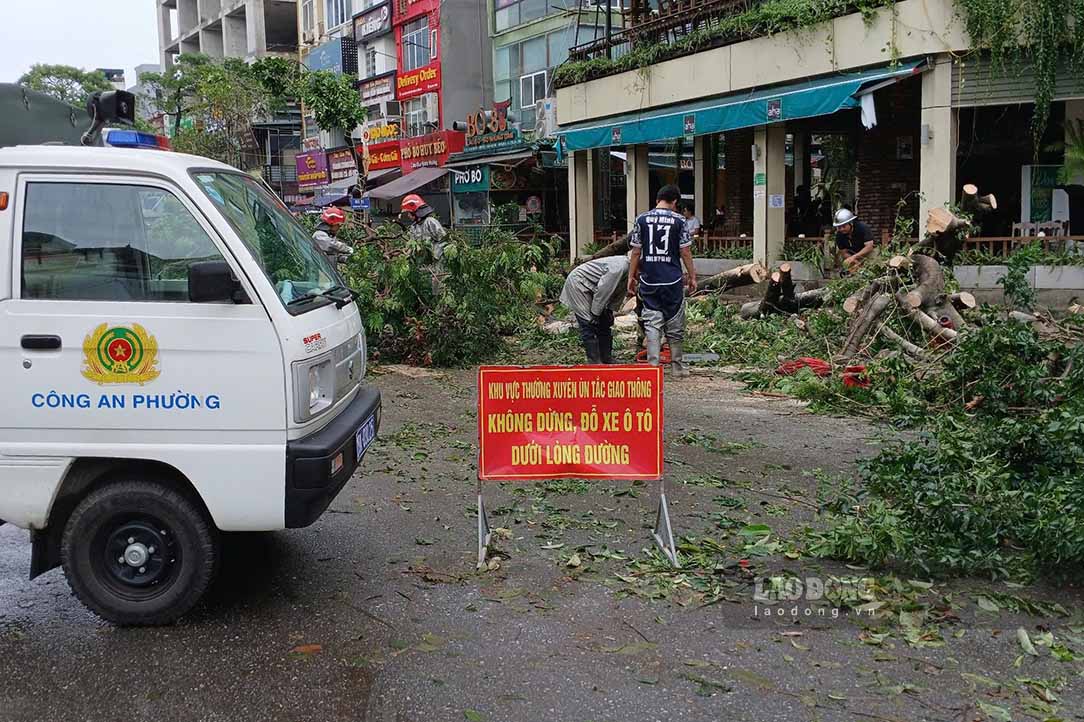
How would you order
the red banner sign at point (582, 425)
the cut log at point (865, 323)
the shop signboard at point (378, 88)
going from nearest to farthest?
the red banner sign at point (582, 425)
the cut log at point (865, 323)
the shop signboard at point (378, 88)

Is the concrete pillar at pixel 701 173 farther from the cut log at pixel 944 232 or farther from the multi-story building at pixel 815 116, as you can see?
the cut log at pixel 944 232

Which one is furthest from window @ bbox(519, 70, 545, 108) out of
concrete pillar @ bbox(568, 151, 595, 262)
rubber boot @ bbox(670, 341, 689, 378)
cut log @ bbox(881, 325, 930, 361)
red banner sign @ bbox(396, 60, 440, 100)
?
cut log @ bbox(881, 325, 930, 361)

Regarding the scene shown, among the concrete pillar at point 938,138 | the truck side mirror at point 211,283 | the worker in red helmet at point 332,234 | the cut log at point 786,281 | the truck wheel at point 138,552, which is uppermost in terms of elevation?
the concrete pillar at point 938,138

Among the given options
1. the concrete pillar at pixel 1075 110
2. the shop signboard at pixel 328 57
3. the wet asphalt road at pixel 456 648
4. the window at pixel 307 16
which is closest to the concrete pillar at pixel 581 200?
the concrete pillar at pixel 1075 110

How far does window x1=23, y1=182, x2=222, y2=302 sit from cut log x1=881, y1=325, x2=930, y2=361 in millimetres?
7409

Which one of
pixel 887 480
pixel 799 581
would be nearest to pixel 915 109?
pixel 887 480

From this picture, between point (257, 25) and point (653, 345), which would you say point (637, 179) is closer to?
point (653, 345)

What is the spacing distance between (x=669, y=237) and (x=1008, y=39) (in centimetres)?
736

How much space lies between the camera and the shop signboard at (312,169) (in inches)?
1870

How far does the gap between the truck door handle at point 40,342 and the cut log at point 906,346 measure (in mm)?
7841

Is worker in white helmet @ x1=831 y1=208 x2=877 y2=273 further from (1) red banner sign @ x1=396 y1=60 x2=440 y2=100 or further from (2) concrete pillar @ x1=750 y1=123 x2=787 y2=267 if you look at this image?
(1) red banner sign @ x1=396 y1=60 x2=440 y2=100

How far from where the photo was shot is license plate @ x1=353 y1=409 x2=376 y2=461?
5086 mm

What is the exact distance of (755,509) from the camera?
635cm

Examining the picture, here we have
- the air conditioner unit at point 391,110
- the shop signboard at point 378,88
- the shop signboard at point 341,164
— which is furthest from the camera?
the shop signboard at point 341,164
